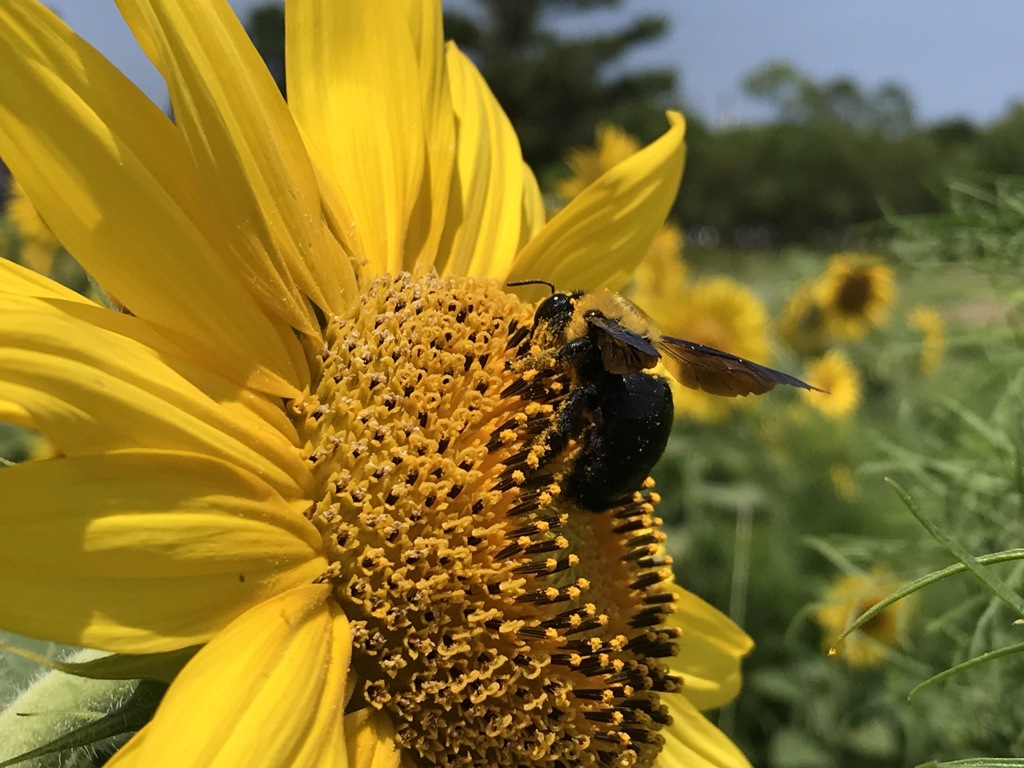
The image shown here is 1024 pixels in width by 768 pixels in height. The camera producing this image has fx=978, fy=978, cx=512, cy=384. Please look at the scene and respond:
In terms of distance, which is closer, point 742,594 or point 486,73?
point 742,594

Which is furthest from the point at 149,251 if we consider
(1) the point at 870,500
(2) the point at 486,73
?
(2) the point at 486,73

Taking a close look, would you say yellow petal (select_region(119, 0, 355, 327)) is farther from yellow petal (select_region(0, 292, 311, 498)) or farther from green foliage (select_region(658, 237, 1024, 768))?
green foliage (select_region(658, 237, 1024, 768))

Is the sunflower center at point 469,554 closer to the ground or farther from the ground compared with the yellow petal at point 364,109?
closer to the ground

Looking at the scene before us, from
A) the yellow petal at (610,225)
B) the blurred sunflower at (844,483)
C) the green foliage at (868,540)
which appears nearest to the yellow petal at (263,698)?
the yellow petal at (610,225)

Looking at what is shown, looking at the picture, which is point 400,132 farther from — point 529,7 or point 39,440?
point 529,7

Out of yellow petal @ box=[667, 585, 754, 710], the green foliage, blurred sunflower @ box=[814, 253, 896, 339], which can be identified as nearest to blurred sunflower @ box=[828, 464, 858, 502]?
the green foliage

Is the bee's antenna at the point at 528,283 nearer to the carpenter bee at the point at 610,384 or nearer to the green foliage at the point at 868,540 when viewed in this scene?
the carpenter bee at the point at 610,384
